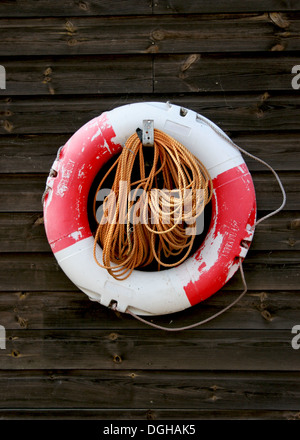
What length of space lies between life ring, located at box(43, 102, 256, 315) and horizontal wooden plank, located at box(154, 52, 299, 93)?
17 centimetres

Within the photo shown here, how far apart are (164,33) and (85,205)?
0.66 m

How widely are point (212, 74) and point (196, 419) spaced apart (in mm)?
1209

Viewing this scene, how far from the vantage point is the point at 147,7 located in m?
1.55

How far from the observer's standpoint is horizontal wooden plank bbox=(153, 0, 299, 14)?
1548mm

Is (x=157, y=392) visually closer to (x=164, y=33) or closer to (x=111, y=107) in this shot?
(x=111, y=107)

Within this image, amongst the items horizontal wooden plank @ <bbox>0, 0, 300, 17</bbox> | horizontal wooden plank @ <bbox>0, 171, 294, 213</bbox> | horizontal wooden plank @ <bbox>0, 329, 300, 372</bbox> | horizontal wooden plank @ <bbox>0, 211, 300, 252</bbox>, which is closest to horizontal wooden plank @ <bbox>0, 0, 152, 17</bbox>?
horizontal wooden plank @ <bbox>0, 0, 300, 17</bbox>

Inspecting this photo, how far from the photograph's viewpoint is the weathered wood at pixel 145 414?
5.22 feet

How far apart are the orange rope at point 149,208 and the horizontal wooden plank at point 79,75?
11.0 inches

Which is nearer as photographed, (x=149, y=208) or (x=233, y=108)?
(x=149, y=208)

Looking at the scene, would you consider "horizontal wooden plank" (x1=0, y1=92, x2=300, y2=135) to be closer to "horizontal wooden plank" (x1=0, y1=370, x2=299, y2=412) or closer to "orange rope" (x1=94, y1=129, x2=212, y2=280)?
"orange rope" (x1=94, y1=129, x2=212, y2=280)

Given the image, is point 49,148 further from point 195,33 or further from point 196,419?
point 196,419

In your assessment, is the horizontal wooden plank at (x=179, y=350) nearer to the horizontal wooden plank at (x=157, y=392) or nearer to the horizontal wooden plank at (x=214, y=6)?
the horizontal wooden plank at (x=157, y=392)

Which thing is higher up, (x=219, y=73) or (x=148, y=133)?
(x=219, y=73)

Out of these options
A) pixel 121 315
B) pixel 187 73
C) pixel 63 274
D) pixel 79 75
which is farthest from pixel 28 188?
pixel 187 73
